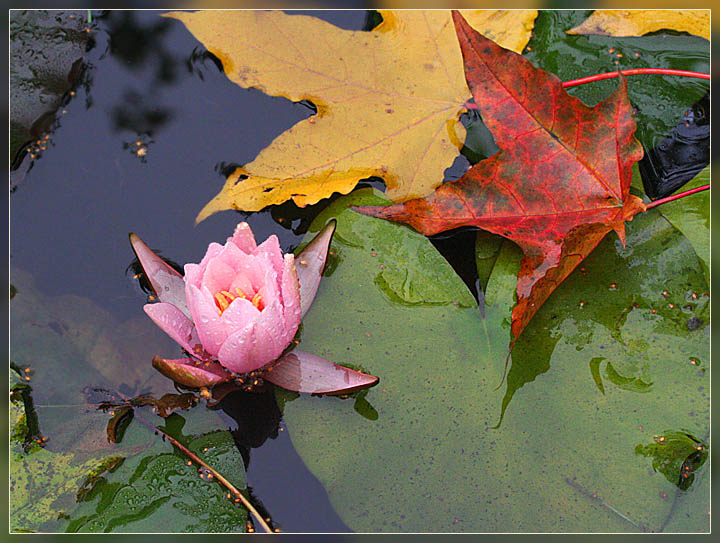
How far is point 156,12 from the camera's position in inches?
49.8

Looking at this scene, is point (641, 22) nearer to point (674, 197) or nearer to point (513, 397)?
point (674, 197)

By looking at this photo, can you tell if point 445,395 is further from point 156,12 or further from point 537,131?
point 156,12

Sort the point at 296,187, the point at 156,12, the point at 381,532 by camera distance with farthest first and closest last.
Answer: the point at 156,12, the point at 296,187, the point at 381,532

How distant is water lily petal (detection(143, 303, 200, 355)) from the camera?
96 centimetres

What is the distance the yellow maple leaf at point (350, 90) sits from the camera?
1105 mm

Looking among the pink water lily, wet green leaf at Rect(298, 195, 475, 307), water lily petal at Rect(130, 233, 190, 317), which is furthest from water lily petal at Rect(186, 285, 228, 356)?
wet green leaf at Rect(298, 195, 475, 307)

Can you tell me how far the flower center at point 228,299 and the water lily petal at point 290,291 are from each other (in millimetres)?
45

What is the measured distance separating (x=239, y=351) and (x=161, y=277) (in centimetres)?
24

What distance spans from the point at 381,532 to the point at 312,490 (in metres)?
0.14

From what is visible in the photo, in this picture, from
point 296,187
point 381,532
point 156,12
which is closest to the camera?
point 381,532

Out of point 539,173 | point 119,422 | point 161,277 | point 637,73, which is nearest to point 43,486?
point 119,422

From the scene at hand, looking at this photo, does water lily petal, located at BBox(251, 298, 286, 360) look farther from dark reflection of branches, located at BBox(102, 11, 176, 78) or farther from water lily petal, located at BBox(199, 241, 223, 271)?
dark reflection of branches, located at BBox(102, 11, 176, 78)

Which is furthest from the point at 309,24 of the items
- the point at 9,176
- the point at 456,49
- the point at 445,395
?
the point at 445,395

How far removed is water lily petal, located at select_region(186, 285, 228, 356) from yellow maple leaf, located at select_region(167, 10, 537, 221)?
0.86 feet
